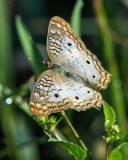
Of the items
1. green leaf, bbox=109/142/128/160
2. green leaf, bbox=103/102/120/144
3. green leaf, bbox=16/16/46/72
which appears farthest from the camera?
green leaf, bbox=16/16/46/72

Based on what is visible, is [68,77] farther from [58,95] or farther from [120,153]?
[120,153]

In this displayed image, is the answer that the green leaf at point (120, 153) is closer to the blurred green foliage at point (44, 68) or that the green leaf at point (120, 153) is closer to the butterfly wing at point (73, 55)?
the butterfly wing at point (73, 55)

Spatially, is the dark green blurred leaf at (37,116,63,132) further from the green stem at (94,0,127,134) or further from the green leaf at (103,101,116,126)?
the green stem at (94,0,127,134)

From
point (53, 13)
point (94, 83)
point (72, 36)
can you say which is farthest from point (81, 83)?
point (53, 13)

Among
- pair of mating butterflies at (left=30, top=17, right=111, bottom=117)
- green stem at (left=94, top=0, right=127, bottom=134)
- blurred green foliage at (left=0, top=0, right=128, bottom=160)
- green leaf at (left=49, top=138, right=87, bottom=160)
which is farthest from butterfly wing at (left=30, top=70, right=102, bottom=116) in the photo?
green stem at (left=94, top=0, right=127, bottom=134)

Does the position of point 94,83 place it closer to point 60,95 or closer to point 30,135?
point 60,95

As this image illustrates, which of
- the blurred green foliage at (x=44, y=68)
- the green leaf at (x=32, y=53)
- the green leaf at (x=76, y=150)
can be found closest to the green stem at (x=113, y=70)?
the blurred green foliage at (x=44, y=68)
